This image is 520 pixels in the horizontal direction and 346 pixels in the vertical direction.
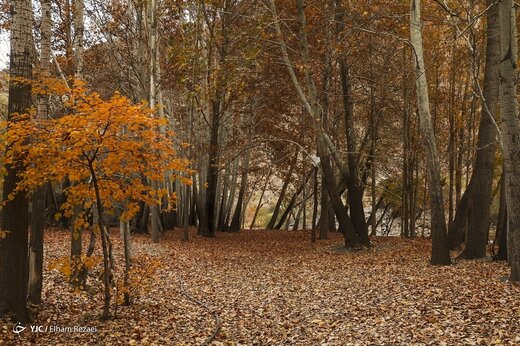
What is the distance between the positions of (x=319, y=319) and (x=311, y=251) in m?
A: 8.50

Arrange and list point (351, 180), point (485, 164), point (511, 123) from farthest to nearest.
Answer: point (351, 180) < point (485, 164) < point (511, 123)

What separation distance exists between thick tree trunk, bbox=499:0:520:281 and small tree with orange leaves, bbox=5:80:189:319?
5619 millimetres

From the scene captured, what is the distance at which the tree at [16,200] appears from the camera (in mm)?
6727

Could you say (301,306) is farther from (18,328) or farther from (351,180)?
(351,180)

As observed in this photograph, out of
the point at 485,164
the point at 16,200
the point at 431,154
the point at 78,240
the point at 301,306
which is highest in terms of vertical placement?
the point at 431,154

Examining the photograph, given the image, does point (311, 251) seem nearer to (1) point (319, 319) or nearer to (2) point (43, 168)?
(1) point (319, 319)

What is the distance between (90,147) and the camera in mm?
6430

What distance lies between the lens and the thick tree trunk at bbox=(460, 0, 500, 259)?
11781 mm

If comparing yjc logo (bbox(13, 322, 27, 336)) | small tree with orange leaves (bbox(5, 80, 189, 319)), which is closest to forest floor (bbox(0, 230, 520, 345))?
yjc logo (bbox(13, 322, 27, 336))

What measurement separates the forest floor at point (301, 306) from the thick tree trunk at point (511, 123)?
846mm

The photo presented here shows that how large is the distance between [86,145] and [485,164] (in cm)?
934

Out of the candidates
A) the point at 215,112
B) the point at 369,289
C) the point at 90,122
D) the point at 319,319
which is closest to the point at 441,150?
the point at 215,112

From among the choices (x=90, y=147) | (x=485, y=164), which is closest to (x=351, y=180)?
(x=485, y=164)

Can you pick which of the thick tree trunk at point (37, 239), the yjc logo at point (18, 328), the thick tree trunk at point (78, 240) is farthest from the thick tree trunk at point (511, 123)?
the yjc logo at point (18, 328)
